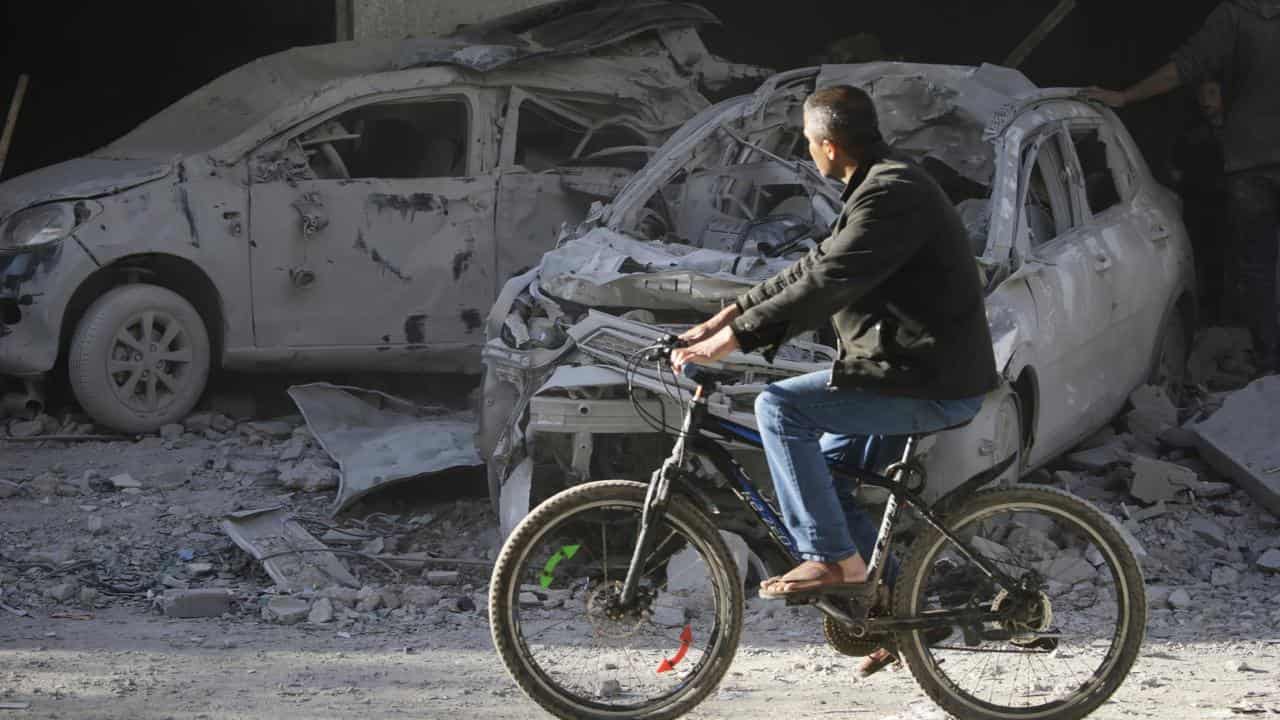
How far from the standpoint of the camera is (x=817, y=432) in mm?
4207

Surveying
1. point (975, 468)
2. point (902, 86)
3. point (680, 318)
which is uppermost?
point (902, 86)

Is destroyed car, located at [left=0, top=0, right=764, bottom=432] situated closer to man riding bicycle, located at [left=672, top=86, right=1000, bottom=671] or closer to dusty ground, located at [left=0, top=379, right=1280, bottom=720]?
dusty ground, located at [left=0, top=379, right=1280, bottom=720]

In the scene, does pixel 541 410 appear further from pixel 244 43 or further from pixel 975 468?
pixel 244 43

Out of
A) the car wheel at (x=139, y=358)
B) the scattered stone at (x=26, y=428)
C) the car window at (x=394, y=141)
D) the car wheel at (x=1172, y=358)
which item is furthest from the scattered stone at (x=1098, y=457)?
the scattered stone at (x=26, y=428)

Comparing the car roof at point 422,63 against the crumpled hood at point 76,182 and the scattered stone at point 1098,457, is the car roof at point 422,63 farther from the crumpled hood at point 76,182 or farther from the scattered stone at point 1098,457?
the scattered stone at point 1098,457

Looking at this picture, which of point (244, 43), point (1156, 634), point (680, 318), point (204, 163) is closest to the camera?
point (1156, 634)

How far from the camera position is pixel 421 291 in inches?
357

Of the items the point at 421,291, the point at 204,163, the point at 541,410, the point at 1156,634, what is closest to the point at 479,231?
the point at 421,291

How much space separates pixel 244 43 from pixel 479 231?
639 cm

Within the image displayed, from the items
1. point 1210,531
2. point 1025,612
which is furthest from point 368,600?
point 1210,531

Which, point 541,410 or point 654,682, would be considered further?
point 541,410

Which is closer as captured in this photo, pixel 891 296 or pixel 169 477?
pixel 891 296

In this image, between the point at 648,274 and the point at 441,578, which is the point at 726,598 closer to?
the point at 648,274

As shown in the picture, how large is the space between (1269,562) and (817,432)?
3297 millimetres
